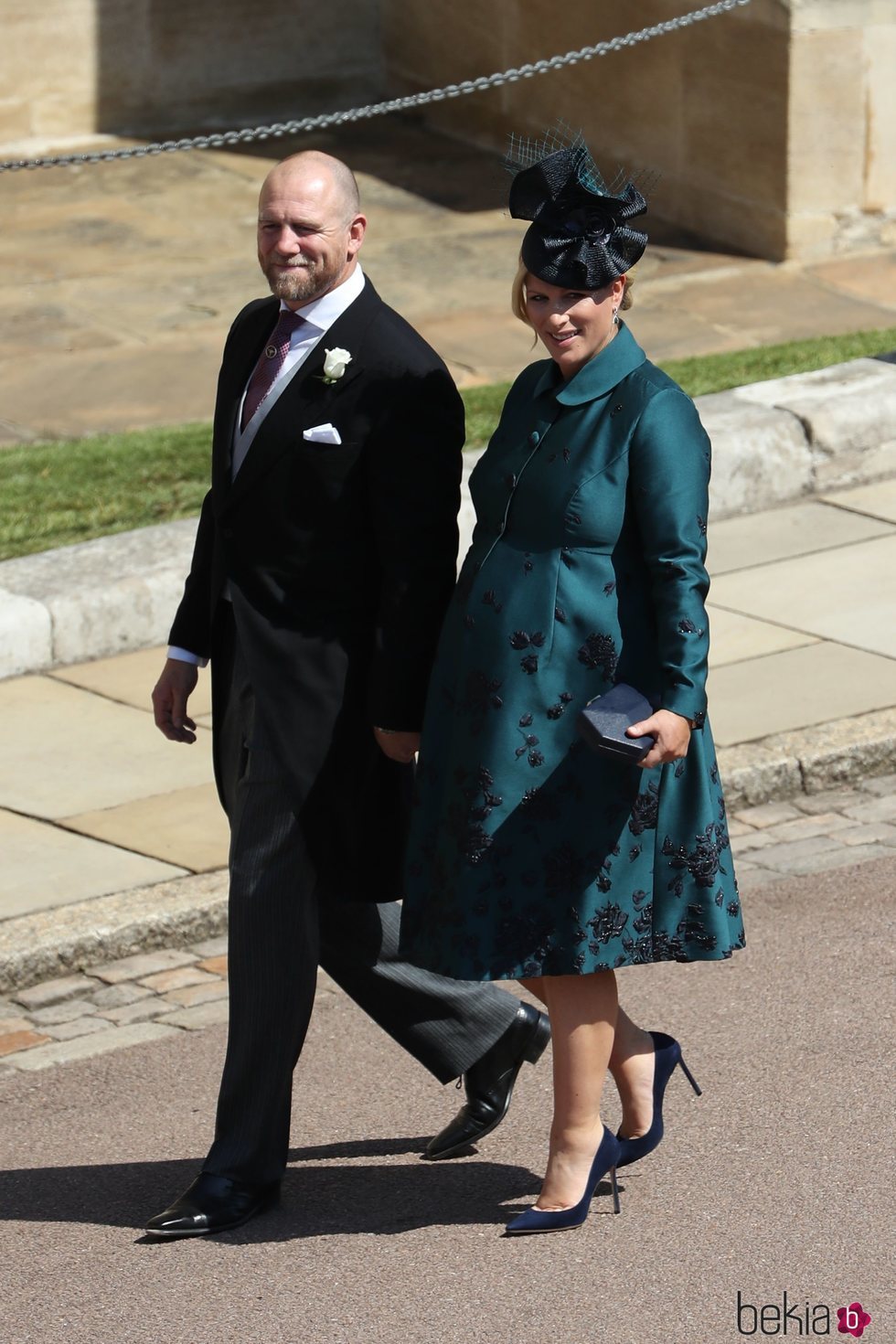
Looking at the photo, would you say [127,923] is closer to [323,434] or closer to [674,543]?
[323,434]

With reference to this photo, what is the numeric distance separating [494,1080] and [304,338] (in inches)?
57.6

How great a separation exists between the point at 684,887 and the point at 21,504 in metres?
5.03

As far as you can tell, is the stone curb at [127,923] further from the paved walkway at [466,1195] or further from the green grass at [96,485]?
the green grass at [96,485]

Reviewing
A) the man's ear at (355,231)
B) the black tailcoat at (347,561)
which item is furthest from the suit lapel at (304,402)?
the man's ear at (355,231)

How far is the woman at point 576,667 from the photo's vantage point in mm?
3885

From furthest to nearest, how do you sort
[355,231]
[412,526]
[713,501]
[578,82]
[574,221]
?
[578,82] → [713,501] → [355,231] → [412,526] → [574,221]

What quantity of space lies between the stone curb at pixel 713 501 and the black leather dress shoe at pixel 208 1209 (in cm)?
332

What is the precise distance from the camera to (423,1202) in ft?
14.1

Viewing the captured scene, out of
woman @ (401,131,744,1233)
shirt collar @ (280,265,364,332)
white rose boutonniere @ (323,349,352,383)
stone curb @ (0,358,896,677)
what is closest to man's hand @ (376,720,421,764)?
woman @ (401,131,744,1233)

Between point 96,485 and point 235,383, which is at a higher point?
point 235,383

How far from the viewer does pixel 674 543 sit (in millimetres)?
3824

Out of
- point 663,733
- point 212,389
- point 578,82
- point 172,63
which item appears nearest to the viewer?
point 663,733

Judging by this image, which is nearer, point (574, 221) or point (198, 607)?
point (574, 221)

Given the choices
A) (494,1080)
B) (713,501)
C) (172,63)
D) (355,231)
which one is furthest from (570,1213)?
(172,63)
